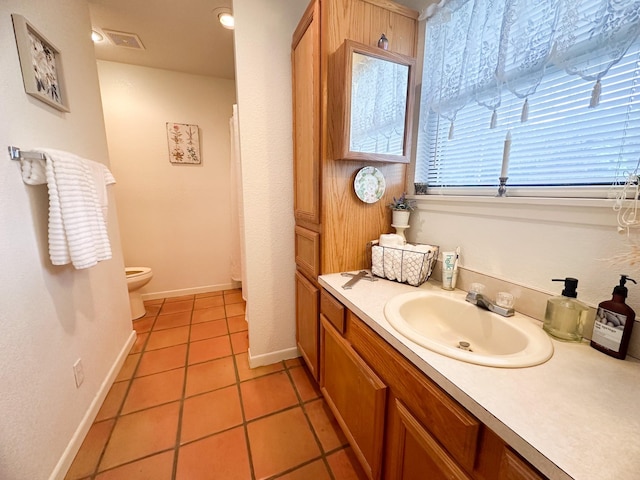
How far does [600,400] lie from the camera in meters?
0.54

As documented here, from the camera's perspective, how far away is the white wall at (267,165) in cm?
147

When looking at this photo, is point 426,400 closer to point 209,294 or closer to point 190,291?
point 209,294

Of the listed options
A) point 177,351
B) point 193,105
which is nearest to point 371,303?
point 177,351

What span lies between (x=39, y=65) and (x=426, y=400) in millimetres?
1999

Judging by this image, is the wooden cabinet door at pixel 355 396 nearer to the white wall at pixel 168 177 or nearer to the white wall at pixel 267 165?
the white wall at pixel 267 165

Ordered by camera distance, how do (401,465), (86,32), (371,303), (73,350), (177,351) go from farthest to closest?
(177,351)
(86,32)
(73,350)
(371,303)
(401,465)

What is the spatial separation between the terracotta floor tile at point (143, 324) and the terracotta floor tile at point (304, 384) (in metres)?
1.46

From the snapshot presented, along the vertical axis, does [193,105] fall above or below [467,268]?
above

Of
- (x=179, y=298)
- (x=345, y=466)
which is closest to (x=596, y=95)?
(x=345, y=466)

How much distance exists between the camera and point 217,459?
3.87 feet

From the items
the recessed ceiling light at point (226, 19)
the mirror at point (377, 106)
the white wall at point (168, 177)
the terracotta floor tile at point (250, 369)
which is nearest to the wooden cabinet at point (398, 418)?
the terracotta floor tile at point (250, 369)

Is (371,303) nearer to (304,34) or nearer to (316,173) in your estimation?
(316,173)

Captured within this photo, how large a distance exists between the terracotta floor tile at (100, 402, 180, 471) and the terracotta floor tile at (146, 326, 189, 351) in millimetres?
676

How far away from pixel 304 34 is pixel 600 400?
1754mm
